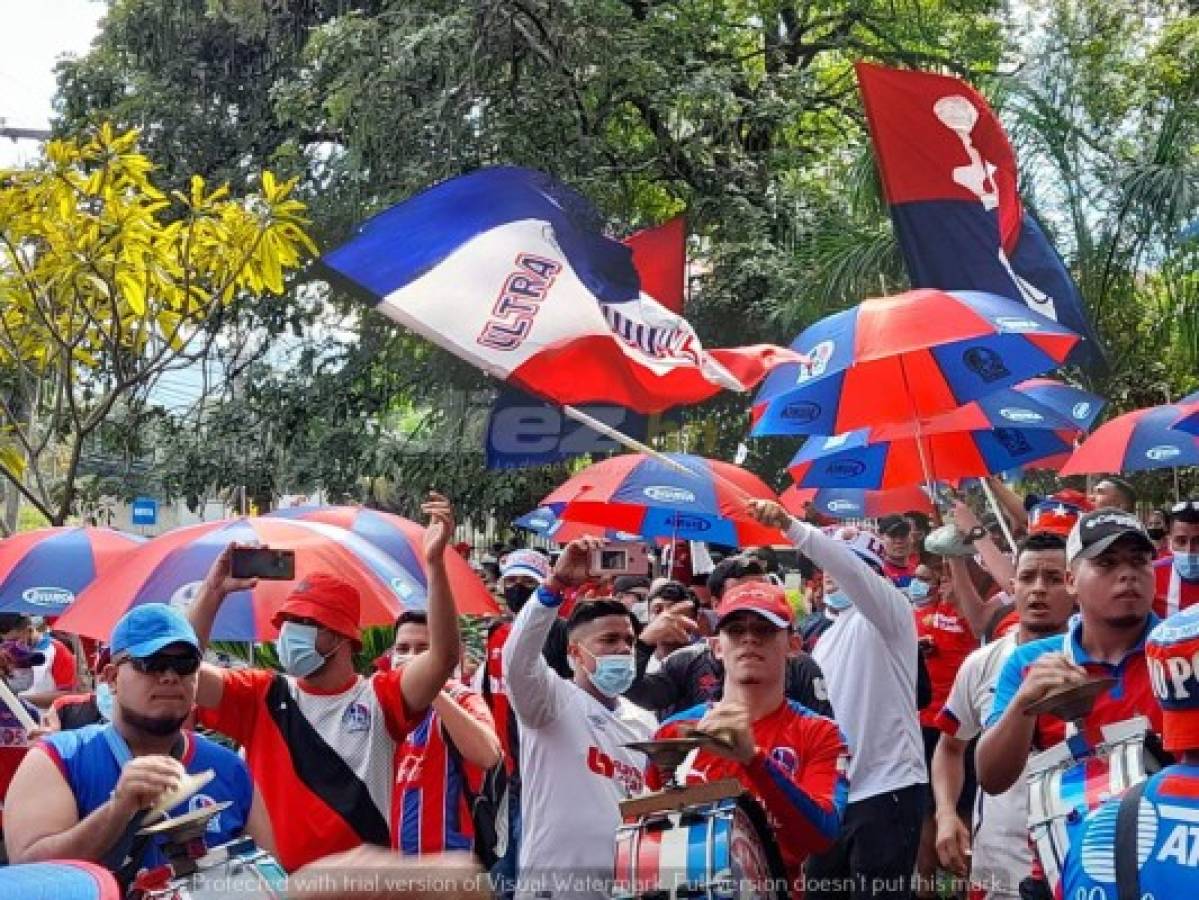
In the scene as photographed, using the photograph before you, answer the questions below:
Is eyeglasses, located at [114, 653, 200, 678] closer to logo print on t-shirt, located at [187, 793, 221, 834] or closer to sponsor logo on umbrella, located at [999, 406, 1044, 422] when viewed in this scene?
logo print on t-shirt, located at [187, 793, 221, 834]

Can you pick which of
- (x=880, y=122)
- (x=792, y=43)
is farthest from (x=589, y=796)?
(x=792, y=43)

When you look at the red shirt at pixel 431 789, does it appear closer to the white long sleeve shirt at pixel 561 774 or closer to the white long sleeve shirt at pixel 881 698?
the white long sleeve shirt at pixel 561 774

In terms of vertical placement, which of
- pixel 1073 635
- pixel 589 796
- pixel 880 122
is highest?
pixel 880 122

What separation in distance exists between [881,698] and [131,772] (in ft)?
12.6

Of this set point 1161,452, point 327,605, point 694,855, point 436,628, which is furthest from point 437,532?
point 1161,452

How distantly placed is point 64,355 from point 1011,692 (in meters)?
7.46

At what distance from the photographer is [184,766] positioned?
501 cm

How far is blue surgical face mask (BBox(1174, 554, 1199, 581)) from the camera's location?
24.7ft

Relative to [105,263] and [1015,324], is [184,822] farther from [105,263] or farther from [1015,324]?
[105,263]

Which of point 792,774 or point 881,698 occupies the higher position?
point 881,698

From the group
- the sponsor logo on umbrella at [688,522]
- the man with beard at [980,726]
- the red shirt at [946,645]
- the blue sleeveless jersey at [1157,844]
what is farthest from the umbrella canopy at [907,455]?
the blue sleeveless jersey at [1157,844]

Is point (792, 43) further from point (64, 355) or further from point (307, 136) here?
point (64, 355)

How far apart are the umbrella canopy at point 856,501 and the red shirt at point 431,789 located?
614 cm

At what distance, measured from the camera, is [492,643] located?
880 centimetres
